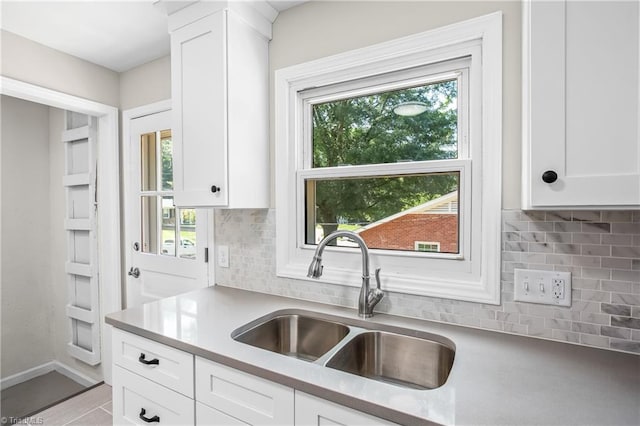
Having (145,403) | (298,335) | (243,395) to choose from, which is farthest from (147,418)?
(298,335)

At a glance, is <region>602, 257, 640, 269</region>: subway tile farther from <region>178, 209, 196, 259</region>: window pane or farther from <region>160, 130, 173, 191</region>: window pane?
<region>160, 130, 173, 191</region>: window pane

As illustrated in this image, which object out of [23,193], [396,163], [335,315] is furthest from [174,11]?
[23,193]

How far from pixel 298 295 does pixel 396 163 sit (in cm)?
82

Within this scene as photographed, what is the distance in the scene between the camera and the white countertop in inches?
30.1

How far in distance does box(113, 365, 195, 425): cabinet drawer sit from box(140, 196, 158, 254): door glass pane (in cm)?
111

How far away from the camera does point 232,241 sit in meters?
1.93

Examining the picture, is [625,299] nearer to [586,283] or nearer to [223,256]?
[586,283]

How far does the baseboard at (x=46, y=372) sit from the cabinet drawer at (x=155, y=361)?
69.7 inches

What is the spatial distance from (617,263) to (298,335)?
1221 millimetres

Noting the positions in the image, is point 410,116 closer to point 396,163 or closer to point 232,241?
point 396,163

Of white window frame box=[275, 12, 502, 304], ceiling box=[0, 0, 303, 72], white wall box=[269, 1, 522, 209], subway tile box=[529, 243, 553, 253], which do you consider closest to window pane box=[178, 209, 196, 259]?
white window frame box=[275, 12, 502, 304]

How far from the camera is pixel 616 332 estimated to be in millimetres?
1074

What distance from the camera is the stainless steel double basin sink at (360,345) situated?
1.19 m

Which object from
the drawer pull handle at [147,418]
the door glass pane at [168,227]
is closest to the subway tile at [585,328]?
the drawer pull handle at [147,418]
